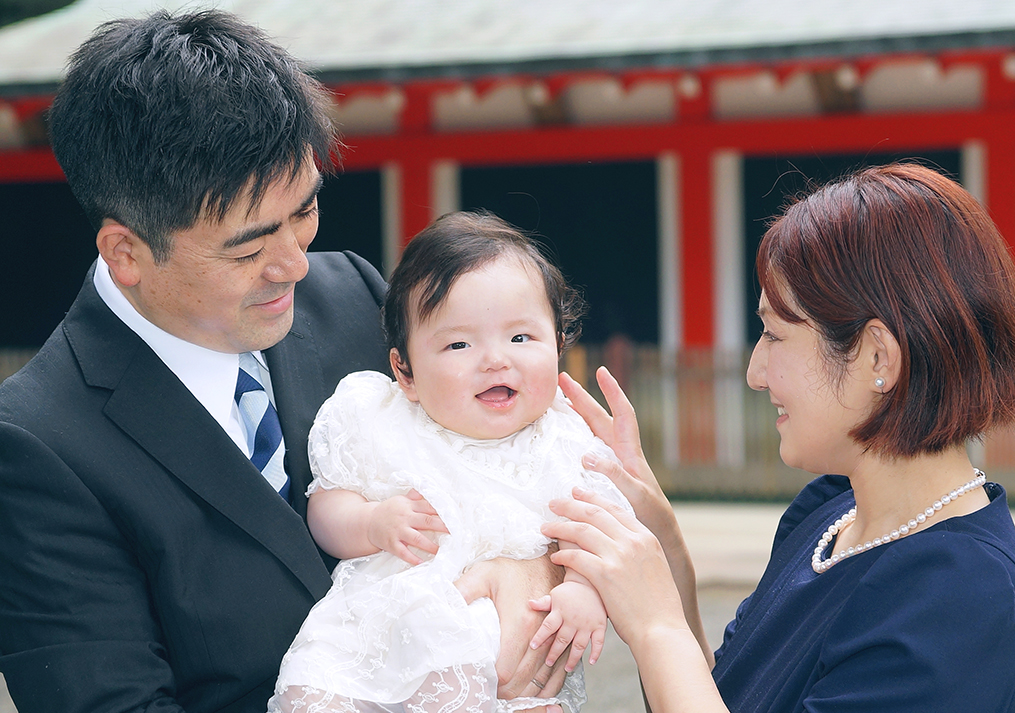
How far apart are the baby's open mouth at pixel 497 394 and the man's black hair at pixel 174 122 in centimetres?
59

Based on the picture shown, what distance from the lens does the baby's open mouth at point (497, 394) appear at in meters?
2.21

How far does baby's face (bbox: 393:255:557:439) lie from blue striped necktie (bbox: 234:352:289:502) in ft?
0.99

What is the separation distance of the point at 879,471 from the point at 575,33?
6985 mm

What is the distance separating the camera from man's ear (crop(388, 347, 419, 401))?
229 cm

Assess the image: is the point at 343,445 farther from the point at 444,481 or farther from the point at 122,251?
the point at 122,251

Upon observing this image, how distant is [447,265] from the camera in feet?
7.29

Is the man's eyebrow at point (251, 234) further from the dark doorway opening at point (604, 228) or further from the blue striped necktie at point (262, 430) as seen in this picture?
the dark doorway opening at point (604, 228)

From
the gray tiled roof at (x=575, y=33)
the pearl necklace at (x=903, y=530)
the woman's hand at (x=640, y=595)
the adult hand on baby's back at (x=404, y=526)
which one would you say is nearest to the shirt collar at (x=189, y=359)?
the adult hand on baby's back at (x=404, y=526)

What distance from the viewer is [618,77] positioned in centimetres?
780

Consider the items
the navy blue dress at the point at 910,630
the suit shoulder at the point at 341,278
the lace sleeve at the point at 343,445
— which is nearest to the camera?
the navy blue dress at the point at 910,630

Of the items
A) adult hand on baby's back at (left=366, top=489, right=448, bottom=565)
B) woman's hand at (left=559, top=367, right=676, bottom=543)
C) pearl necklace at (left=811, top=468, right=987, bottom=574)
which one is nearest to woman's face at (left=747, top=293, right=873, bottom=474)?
pearl necklace at (left=811, top=468, right=987, bottom=574)

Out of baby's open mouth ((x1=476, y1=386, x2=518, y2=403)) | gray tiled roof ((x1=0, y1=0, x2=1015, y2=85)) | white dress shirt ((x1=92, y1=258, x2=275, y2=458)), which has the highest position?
gray tiled roof ((x1=0, y1=0, x2=1015, y2=85))

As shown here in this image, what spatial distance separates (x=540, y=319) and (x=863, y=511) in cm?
74

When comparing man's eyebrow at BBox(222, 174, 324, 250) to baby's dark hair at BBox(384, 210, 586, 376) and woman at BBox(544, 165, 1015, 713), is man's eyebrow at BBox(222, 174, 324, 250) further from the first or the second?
woman at BBox(544, 165, 1015, 713)
